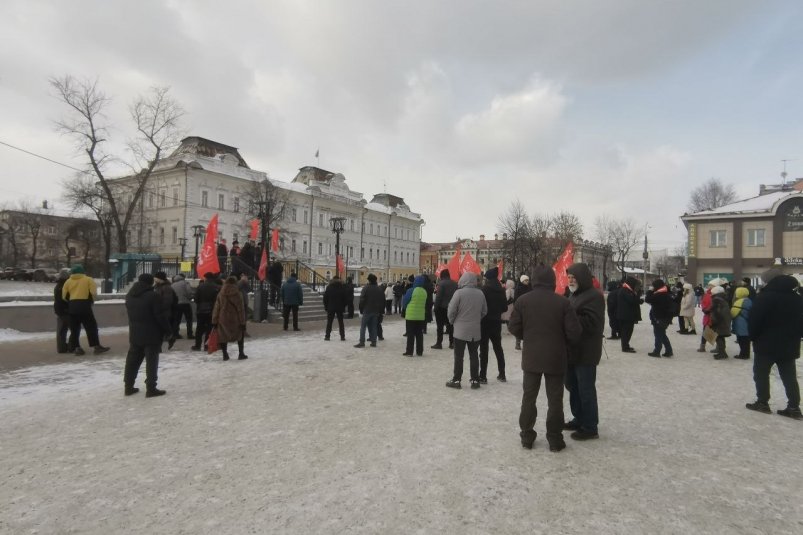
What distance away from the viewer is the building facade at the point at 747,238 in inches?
1649

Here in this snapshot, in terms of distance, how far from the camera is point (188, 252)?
52.2 metres

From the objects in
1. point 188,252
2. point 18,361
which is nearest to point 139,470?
point 18,361

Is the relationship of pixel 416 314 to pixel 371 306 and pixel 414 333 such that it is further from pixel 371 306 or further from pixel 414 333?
pixel 371 306

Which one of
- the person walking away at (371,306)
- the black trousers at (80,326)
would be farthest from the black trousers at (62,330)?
the person walking away at (371,306)

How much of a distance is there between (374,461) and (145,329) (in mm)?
4347

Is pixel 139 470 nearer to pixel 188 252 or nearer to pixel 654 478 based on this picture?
A: pixel 654 478

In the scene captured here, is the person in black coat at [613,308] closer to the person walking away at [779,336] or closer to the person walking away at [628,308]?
the person walking away at [628,308]

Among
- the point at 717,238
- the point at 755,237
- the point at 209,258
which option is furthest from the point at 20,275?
the point at 755,237

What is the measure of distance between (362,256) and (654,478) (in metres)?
70.8

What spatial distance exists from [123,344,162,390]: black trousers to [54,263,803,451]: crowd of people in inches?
0.6

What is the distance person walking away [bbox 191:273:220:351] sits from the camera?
11055 mm

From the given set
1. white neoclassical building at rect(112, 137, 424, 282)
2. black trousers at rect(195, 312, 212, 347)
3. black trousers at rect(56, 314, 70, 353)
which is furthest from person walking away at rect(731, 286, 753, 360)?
white neoclassical building at rect(112, 137, 424, 282)

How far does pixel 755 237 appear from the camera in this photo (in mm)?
43594

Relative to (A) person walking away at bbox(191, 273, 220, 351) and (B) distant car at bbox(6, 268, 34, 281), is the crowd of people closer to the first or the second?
(A) person walking away at bbox(191, 273, 220, 351)
